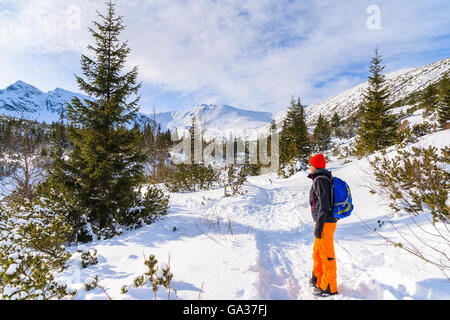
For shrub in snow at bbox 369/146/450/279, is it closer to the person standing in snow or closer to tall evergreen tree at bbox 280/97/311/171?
the person standing in snow

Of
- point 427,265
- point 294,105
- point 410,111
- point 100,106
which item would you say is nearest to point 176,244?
point 427,265

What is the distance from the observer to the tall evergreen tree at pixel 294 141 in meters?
20.8

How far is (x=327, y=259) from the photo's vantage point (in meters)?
2.87

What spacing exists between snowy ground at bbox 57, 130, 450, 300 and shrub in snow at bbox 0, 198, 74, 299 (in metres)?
0.32

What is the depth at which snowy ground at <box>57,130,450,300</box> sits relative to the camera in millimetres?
2697

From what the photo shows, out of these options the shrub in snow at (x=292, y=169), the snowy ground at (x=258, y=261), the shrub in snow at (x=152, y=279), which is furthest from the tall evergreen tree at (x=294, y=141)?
the shrub in snow at (x=152, y=279)

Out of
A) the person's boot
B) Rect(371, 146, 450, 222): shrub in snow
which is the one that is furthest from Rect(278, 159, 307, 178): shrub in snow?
the person's boot

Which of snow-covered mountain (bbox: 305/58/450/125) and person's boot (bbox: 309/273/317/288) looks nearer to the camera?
person's boot (bbox: 309/273/317/288)

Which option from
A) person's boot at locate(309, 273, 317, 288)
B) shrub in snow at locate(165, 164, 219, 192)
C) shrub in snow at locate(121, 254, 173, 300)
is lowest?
person's boot at locate(309, 273, 317, 288)

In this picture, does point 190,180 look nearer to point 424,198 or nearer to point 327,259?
point 327,259

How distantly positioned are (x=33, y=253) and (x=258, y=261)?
4.53 m

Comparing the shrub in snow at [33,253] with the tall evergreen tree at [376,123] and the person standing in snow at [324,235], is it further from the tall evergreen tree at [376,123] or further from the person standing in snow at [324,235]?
the tall evergreen tree at [376,123]

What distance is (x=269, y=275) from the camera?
3348mm
